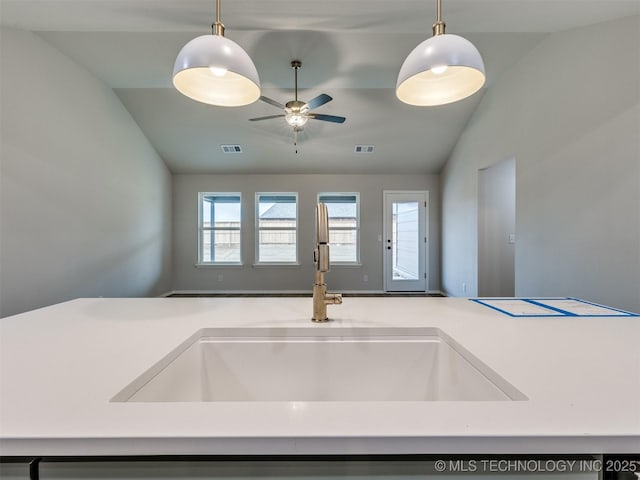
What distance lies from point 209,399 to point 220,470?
0.50m

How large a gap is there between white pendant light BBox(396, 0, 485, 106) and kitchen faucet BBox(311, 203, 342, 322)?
1.92 feet

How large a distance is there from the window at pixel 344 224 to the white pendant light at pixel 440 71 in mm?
4559

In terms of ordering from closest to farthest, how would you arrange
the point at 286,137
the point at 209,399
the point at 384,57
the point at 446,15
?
1. the point at 209,399
2. the point at 446,15
3. the point at 384,57
4. the point at 286,137

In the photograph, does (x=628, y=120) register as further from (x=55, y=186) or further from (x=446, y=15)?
(x=55, y=186)

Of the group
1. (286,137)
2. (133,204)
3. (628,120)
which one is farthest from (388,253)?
(133,204)

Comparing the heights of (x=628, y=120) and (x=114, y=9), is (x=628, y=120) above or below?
below

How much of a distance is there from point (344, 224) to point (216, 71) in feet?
16.1

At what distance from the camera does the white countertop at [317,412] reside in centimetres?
42

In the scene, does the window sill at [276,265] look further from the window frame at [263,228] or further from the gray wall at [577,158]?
the gray wall at [577,158]

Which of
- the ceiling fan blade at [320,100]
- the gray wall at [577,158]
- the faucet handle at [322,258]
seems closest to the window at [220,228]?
the ceiling fan blade at [320,100]

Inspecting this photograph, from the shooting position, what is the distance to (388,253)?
19.0 feet

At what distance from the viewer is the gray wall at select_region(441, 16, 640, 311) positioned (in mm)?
2146

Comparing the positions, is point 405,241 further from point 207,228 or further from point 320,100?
point 207,228

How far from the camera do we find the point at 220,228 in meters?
5.88
